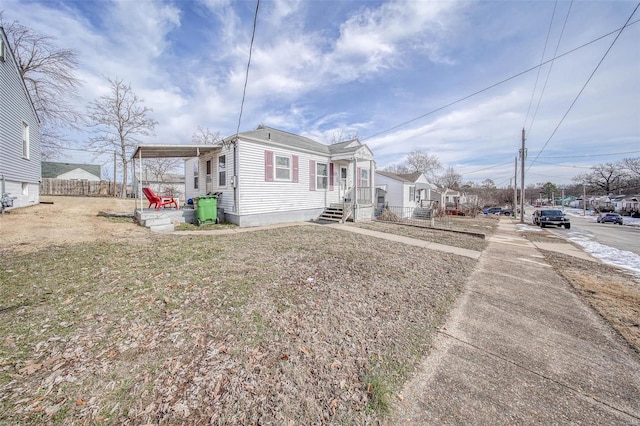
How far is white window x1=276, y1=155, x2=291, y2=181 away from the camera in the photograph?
11.1 meters

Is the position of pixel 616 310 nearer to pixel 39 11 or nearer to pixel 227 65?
pixel 227 65

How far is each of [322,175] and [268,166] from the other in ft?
11.7

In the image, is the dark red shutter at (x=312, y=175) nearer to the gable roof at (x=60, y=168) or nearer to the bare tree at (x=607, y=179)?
the gable roof at (x=60, y=168)

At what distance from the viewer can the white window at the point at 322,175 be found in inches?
513

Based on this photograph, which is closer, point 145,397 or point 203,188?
point 145,397

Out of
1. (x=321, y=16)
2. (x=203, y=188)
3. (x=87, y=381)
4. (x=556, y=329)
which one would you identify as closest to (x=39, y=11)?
(x=203, y=188)

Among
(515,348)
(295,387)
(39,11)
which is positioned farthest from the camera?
(39,11)

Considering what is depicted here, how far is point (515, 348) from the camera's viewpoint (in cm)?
275

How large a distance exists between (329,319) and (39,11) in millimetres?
12668

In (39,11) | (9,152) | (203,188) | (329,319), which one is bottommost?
(329,319)

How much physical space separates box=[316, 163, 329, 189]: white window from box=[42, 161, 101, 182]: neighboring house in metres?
41.8

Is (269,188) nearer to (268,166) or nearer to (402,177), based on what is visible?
(268,166)

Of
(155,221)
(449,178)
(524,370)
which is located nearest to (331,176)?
(155,221)

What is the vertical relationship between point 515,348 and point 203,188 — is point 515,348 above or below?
below
